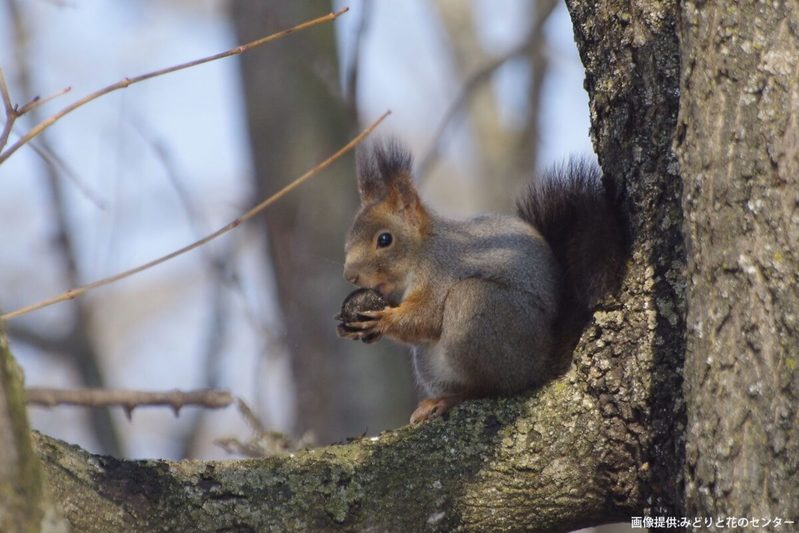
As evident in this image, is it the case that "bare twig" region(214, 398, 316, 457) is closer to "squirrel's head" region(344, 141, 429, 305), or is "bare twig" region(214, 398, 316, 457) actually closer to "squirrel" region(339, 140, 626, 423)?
"squirrel" region(339, 140, 626, 423)

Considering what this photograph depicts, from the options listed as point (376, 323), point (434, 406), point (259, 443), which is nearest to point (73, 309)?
point (259, 443)

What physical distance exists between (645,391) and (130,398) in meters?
1.19

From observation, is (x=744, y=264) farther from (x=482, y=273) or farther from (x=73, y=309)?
(x=73, y=309)

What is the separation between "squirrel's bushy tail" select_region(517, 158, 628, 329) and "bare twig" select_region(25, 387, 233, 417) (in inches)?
33.4

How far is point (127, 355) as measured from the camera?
11453 mm

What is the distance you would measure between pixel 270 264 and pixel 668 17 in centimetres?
309

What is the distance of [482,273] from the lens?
261cm

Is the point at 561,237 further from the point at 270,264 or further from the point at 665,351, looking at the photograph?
the point at 270,264

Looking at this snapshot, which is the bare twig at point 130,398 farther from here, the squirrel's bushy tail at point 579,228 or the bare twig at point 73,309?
the bare twig at point 73,309

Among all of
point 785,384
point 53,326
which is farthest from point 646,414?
point 53,326

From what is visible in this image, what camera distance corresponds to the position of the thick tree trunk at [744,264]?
1.49 metres

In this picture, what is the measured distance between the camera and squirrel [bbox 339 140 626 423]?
224 centimetres

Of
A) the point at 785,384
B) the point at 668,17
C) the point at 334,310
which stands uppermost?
the point at 334,310

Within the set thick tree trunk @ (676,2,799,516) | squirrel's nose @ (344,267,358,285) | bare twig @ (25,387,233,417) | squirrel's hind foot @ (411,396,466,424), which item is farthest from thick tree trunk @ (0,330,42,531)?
squirrel's nose @ (344,267,358,285)
